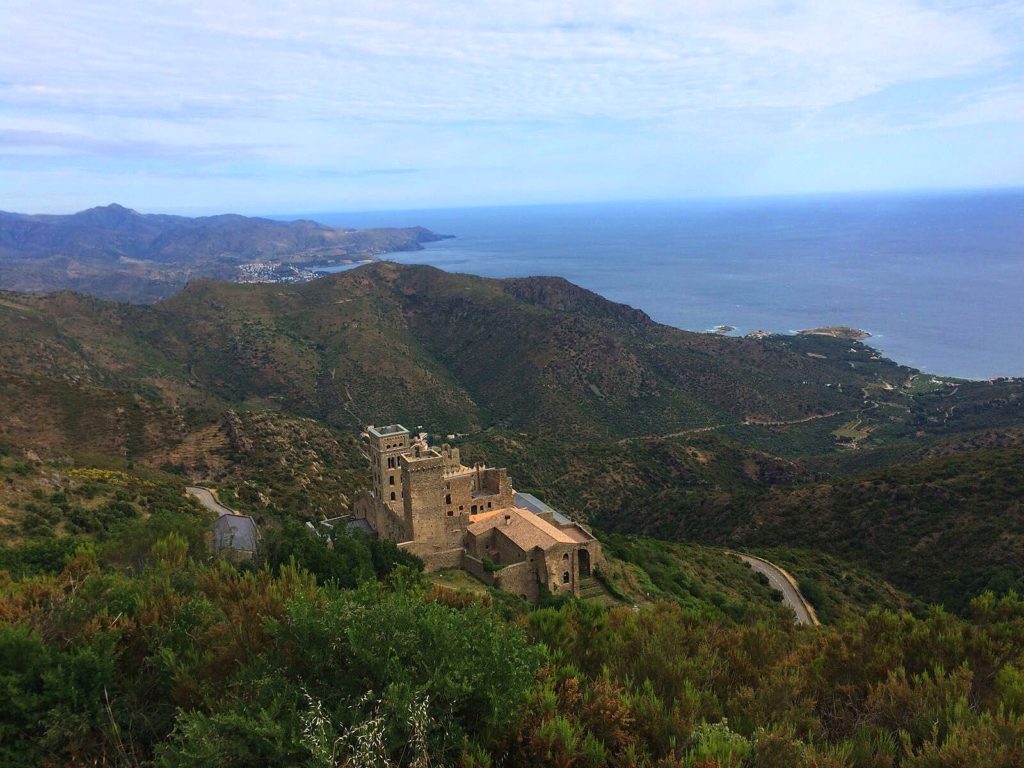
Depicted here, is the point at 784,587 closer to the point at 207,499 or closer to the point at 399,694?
the point at 207,499

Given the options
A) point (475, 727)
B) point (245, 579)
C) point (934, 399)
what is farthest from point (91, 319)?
point (934, 399)

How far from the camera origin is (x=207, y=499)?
37062mm

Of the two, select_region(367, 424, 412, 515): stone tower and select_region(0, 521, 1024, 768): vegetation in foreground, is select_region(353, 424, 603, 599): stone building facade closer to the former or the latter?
select_region(367, 424, 412, 515): stone tower

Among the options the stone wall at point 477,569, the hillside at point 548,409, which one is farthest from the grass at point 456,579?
the hillside at point 548,409

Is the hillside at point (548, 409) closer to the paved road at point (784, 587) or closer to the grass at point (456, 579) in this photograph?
the paved road at point (784, 587)

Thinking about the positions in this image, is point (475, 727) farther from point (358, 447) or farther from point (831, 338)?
point (831, 338)

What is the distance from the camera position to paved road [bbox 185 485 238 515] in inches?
1363

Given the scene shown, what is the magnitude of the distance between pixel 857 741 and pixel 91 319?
116 metres

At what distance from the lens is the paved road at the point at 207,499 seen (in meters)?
34.6

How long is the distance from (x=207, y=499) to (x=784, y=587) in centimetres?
3344

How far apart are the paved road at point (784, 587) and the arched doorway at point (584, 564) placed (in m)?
10.6

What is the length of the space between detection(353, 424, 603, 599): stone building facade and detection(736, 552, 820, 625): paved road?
1176 cm

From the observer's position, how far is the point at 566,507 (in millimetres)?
52719

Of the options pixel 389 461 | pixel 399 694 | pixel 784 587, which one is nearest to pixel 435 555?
pixel 389 461
